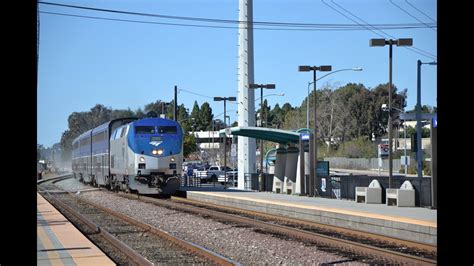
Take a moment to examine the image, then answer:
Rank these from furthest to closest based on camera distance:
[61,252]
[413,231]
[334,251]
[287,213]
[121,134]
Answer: [121,134], [287,213], [413,231], [334,251], [61,252]

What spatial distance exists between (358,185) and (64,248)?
636 inches

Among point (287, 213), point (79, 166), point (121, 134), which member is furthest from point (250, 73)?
point (287, 213)

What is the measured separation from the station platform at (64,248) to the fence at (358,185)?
443 inches

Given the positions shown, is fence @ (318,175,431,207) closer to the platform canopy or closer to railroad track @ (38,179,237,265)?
the platform canopy

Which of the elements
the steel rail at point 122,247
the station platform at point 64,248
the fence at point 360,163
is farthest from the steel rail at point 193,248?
the fence at point 360,163

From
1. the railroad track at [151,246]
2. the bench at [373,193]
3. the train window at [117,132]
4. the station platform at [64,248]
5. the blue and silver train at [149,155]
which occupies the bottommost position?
the railroad track at [151,246]

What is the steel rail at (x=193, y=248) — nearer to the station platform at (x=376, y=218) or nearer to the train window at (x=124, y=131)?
the station platform at (x=376, y=218)

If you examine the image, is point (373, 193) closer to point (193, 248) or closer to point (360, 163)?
point (193, 248)

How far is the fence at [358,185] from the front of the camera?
2167 cm

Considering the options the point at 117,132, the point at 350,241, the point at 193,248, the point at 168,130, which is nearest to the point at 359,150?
the point at 117,132
